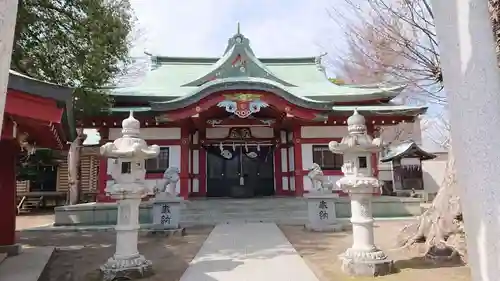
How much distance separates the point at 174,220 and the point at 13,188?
12.0 feet

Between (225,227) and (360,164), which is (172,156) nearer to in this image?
(225,227)

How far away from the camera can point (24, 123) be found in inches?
183

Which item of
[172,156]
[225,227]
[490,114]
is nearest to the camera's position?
[490,114]

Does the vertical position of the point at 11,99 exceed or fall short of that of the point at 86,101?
it falls short

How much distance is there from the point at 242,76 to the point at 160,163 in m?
5.07

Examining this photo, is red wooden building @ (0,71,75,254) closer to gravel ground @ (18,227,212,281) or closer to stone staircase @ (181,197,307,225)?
gravel ground @ (18,227,212,281)

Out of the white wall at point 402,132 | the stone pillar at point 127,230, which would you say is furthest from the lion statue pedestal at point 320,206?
the white wall at point 402,132

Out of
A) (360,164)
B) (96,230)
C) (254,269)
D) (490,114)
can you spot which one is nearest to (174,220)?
(96,230)

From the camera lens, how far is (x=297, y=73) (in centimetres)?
1864

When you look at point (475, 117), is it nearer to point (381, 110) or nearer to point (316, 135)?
point (381, 110)

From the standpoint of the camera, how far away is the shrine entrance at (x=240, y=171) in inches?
600

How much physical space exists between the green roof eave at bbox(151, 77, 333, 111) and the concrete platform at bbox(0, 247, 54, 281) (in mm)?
6431

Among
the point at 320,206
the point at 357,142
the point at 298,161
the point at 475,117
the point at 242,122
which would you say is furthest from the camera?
the point at 242,122

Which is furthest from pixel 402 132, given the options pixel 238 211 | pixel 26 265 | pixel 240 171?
pixel 26 265
